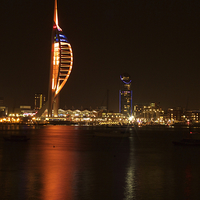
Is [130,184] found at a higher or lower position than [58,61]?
lower

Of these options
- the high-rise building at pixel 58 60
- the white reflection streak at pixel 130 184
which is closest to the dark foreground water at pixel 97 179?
the white reflection streak at pixel 130 184

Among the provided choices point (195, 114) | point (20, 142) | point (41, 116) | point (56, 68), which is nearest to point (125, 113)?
point (195, 114)

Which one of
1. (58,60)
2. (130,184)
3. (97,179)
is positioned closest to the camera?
(130,184)

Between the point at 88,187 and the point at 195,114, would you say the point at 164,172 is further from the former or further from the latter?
the point at 195,114

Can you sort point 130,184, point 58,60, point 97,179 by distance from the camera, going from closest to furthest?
point 130,184, point 97,179, point 58,60

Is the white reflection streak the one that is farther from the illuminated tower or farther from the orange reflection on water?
the illuminated tower

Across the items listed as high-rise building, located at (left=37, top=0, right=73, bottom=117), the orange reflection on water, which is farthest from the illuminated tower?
the orange reflection on water

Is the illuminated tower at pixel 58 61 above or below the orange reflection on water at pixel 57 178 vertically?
above

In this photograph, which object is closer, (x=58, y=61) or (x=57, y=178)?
(x=57, y=178)

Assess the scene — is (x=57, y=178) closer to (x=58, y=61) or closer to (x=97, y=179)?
(x=97, y=179)

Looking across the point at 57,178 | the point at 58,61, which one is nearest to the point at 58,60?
the point at 58,61

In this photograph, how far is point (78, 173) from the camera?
16531 mm

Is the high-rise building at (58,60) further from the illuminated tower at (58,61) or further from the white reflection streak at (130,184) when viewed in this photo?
the white reflection streak at (130,184)

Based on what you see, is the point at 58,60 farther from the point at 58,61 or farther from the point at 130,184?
the point at 130,184
